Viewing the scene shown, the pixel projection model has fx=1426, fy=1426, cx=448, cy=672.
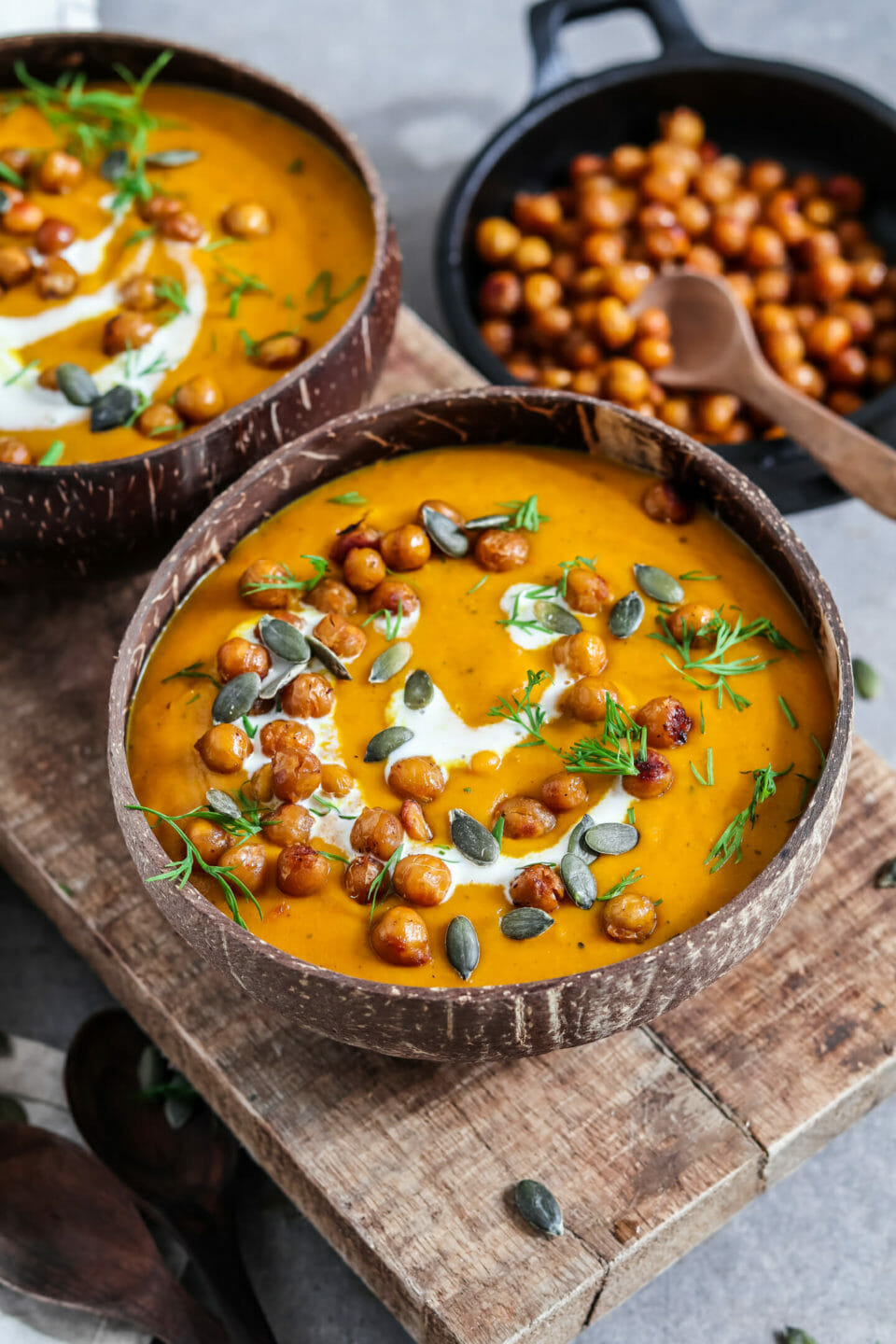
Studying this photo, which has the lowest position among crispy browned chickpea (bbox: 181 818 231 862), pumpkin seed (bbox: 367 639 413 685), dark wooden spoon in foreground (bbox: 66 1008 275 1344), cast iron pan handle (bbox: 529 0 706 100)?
dark wooden spoon in foreground (bbox: 66 1008 275 1344)

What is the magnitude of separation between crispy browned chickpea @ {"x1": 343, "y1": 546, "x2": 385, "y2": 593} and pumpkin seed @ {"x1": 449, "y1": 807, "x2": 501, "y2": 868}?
10.8 inches

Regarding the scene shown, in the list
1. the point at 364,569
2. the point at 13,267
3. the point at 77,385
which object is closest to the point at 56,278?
the point at 13,267

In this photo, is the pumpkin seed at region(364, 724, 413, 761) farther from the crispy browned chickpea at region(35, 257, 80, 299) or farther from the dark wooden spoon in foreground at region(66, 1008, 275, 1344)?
the crispy browned chickpea at region(35, 257, 80, 299)

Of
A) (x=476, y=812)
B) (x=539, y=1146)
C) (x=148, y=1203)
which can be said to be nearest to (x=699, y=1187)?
(x=539, y=1146)

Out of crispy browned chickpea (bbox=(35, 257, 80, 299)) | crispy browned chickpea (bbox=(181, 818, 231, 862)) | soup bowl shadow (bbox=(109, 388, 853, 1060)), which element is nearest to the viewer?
soup bowl shadow (bbox=(109, 388, 853, 1060))

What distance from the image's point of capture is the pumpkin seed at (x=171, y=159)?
5.67ft

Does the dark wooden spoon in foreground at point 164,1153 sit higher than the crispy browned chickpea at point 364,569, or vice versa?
the crispy browned chickpea at point 364,569

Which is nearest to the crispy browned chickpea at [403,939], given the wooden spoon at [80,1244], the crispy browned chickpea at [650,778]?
the crispy browned chickpea at [650,778]

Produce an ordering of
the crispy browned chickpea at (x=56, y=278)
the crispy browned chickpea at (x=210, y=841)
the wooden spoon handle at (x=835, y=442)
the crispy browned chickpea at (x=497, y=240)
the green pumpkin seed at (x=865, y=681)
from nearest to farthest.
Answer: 1. the crispy browned chickpea at (x=210, y=841)
2. the crispy browned chickpea at (x=56, y=278)
3. the wooden spoon handle at (x=835, y=442)
4. the green pumpkin seed at (x=865, y=681)
5. the crispy browned chickpea at (x=497, y=240)

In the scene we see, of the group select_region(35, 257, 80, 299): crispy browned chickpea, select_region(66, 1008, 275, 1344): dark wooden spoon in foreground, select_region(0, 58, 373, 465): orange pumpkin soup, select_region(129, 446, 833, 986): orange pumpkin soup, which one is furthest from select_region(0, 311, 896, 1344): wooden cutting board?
select_region(35, 257, 80, 299): crispy browned chickpea

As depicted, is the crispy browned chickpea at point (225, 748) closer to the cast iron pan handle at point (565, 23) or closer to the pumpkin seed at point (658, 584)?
the pumpkin seed at point (658, 584)

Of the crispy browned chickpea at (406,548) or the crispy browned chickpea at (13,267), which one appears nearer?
the crispy browned chickpea at (406,548)

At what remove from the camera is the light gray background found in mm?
1562

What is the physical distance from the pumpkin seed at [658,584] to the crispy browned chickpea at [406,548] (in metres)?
0.21
